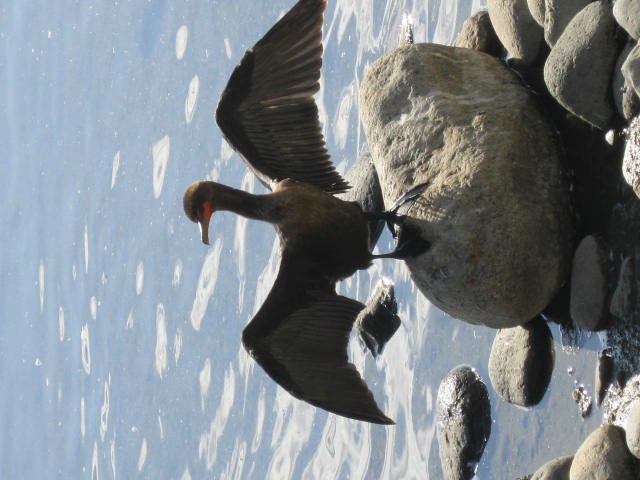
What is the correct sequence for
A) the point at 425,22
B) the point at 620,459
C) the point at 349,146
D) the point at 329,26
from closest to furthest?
the point at 620,459
the point at 425,22
the point at 349,146
the point at 329,26

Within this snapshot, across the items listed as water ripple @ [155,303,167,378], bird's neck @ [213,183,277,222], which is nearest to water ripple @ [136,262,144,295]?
water ripple @ [155,303,167,378]

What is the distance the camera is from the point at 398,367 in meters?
7.77

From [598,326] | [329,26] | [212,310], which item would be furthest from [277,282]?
[212,310]

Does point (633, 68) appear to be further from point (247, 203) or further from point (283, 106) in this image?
point (283, 106)

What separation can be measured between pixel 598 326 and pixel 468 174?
1.06 meters

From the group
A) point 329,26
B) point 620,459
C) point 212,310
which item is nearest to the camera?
point 620,459

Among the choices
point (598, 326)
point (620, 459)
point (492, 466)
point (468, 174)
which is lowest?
point (492, 466)

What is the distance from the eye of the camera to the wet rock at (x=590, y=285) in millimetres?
4922

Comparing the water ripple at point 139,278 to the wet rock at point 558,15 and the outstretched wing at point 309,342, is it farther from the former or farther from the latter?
the wet rock at point 558,15

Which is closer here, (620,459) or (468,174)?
(620,459)

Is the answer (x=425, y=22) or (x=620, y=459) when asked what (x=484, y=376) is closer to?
(x=620, y=459)

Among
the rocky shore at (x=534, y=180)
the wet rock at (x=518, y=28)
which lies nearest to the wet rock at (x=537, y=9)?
the rocky shore at (x=534, y=180)

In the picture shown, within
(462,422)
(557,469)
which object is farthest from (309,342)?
(557,469)

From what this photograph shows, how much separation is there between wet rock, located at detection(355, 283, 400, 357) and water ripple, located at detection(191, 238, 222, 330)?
4.06 m
